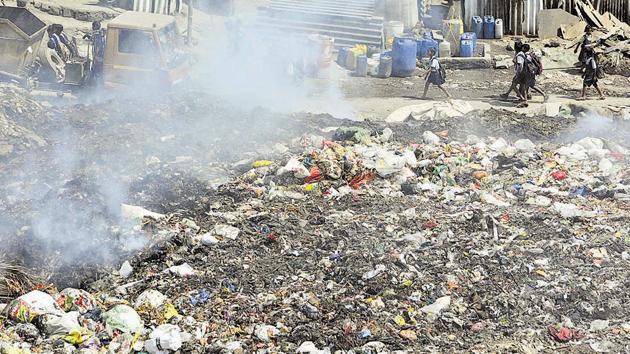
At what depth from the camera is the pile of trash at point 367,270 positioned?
6301 mm

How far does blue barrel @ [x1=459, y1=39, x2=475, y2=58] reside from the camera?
17.8 m

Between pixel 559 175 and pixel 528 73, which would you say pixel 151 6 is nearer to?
pixel 528 73

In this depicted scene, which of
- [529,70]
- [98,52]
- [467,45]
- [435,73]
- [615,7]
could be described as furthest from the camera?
[615,7]

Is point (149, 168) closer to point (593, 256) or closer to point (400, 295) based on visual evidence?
point (400, 295)

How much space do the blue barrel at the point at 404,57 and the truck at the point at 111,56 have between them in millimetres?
5118

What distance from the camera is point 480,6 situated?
20.5 meters

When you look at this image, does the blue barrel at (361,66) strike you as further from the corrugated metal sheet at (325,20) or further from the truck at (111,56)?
the truck at (111,56)

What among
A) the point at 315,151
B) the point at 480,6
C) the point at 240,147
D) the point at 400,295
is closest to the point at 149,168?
the point at 240,147

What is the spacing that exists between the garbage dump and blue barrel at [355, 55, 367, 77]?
654 cm

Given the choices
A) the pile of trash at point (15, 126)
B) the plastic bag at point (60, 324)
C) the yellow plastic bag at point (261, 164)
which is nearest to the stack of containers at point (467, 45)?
the yellow plastic bag at point (261, 164)

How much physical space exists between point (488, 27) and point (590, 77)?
19.6 feet

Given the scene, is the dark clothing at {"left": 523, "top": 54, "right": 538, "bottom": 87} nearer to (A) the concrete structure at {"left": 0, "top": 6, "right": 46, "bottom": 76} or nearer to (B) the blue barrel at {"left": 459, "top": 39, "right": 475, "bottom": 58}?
(B) the blue barrel at {"left": 459, "top": 39, "right": 475, "bottom": 58}

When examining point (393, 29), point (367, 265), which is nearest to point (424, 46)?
Answer: point (393, 29)

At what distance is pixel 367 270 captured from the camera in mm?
7262
